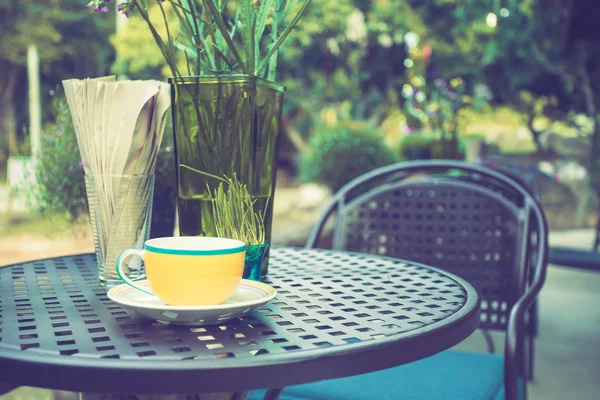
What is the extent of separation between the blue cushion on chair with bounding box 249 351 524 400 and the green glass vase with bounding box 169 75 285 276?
0.41 meters

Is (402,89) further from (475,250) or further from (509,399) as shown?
(509,399)

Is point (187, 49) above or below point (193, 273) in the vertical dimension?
above

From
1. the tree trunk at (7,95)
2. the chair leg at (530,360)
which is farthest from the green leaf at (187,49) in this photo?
the tree trunk at (7,95)

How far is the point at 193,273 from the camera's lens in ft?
2.08

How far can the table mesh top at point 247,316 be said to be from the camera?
587 millimetres

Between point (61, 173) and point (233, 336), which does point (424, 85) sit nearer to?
point (61, 173)

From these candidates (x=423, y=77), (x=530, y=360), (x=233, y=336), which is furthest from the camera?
(x=423, y=77)

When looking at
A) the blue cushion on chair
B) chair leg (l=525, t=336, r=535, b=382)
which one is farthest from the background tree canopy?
the blue cushion on chair

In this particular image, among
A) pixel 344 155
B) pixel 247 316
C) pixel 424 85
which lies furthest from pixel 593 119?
pixel 247 316

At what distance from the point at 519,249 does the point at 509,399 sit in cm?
47

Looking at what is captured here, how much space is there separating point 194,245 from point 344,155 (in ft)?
12.8

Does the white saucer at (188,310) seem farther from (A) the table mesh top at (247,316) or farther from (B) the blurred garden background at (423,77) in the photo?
(B) the blurred garden background at (423,77)

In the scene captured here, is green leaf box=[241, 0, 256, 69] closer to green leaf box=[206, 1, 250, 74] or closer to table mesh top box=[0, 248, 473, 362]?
green leaf box=[206, 1, 250, 74]

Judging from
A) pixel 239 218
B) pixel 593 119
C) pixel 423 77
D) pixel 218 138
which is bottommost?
pixel 239 218
